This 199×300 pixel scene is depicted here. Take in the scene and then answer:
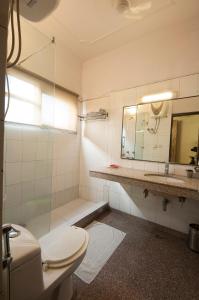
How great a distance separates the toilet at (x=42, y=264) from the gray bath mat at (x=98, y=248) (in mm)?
276

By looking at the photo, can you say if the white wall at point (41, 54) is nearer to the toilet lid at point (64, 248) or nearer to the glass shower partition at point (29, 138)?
the glass shower partition at point (29, 138)

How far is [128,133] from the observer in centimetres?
238

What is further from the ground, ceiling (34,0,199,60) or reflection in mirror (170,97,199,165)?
ceiling (34,0,199,60)

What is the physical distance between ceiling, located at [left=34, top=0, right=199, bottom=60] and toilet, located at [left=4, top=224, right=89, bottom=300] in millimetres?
2247

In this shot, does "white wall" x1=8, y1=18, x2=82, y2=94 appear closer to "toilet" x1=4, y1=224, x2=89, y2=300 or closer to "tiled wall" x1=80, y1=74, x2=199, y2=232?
"tiled wall" x1=80, y1=74, x2=199, y2=232

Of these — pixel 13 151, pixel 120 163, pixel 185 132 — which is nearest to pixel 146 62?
pixel 185 132

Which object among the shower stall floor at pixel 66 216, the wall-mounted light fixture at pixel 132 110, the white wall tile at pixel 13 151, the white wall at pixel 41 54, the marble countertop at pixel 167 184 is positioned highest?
the white wall at pixel 41 54

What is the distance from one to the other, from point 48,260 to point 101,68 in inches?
105

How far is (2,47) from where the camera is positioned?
0.46 metres

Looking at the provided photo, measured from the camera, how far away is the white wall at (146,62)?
74.0 inches

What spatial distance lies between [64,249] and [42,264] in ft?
0.60

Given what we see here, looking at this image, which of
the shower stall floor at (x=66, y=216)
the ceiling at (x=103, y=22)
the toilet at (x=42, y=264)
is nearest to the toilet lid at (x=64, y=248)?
the toilet at (x=42, y=264)

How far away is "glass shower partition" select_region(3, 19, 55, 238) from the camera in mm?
1728

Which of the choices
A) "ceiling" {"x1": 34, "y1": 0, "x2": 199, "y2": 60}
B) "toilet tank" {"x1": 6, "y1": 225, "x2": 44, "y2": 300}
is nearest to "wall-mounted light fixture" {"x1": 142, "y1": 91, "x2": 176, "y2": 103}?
"ceiling" {"x1": 34, "y1": 0, "x2": 199, "y2": 60}
